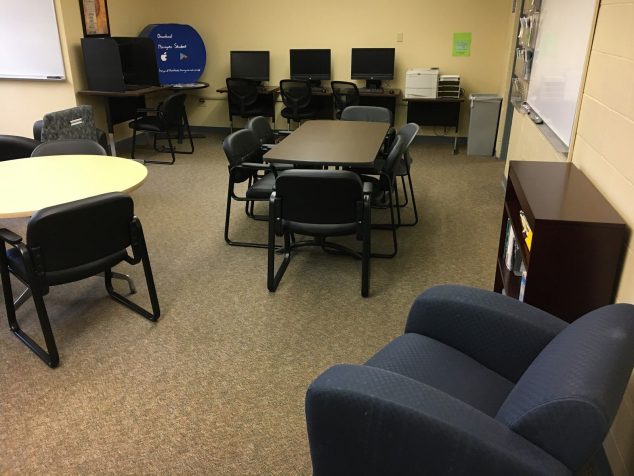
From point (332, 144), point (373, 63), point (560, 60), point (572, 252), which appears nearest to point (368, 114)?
point (332, 144)

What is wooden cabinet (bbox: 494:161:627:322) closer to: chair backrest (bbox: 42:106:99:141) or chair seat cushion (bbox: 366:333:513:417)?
chair seat cushion (bbox: 366:333:513:417)

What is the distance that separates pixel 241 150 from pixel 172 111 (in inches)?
106

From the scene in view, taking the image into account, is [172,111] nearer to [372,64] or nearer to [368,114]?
[368,114]

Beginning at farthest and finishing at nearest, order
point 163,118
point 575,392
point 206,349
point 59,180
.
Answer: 1. point 163,118
2. point 59,180
3. point 206,349
4. point 575,392

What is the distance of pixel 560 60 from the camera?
9.80ft

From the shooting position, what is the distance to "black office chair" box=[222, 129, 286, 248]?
3.31 m

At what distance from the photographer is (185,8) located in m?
7.07

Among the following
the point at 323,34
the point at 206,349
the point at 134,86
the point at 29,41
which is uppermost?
the point at 323,34

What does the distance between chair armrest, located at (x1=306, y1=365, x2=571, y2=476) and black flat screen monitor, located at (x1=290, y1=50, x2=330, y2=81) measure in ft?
19.9

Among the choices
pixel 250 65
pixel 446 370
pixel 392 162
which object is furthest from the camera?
pixel 250 65

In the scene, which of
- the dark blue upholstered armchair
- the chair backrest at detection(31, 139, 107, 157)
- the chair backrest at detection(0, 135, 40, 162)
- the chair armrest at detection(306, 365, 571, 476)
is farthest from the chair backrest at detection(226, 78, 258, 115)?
the chair armrest at detection(306, 365, 571, 476)

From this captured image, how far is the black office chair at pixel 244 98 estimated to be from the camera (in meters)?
6.57

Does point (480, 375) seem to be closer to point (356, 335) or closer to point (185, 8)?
point (356, 335)

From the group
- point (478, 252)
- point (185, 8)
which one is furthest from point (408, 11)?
point (478, 252)
